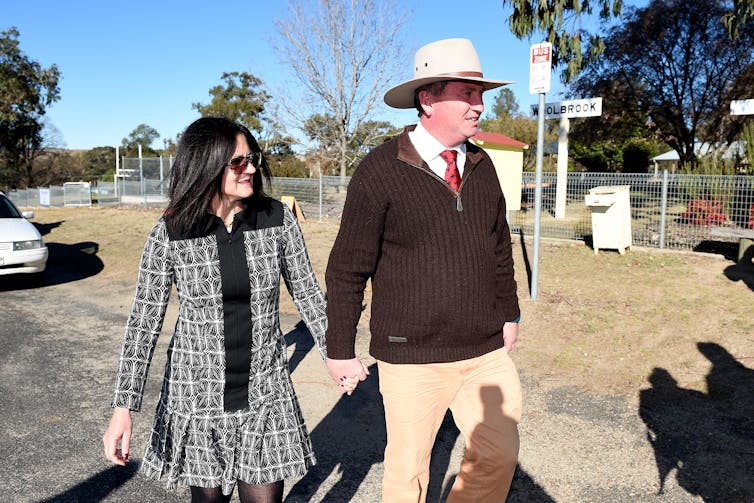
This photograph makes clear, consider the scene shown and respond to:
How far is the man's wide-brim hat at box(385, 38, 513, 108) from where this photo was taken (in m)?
2.50

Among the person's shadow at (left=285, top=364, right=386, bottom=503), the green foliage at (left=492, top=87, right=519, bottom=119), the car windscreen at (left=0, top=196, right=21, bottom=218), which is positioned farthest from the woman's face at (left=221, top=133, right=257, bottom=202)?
the green foliage at (left=492, top=87, right=519, bottom=119)

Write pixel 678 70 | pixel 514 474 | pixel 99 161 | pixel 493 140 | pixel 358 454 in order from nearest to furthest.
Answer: pixel 514 474
pixel 358 454
pixel 493 140
pixel 678 70
pixel 99 161

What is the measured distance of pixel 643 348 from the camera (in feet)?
18.5

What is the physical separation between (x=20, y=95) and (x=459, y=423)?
133 feet

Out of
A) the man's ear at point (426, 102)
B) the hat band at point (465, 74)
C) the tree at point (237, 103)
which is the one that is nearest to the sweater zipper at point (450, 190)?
the man's ear at point (426, 102)

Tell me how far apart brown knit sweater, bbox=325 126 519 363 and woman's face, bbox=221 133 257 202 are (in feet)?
1.26

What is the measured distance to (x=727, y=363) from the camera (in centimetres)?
520

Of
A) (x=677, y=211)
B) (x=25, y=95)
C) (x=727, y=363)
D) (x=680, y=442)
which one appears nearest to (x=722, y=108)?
(x=677, y=211)

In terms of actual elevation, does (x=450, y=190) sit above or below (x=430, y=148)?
below

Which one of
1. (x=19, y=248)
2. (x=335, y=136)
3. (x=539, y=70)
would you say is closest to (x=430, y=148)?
(x=539, y=70)

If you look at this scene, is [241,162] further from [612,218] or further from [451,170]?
[612,218]

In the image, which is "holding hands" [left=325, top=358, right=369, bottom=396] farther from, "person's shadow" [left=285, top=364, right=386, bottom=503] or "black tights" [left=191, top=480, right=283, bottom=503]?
"person's shadow" [left=285, top=364, right=386, bottom=503]

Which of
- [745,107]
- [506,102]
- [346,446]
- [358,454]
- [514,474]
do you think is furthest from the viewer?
[506,102]

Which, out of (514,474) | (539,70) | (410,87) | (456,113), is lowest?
(514,474)
